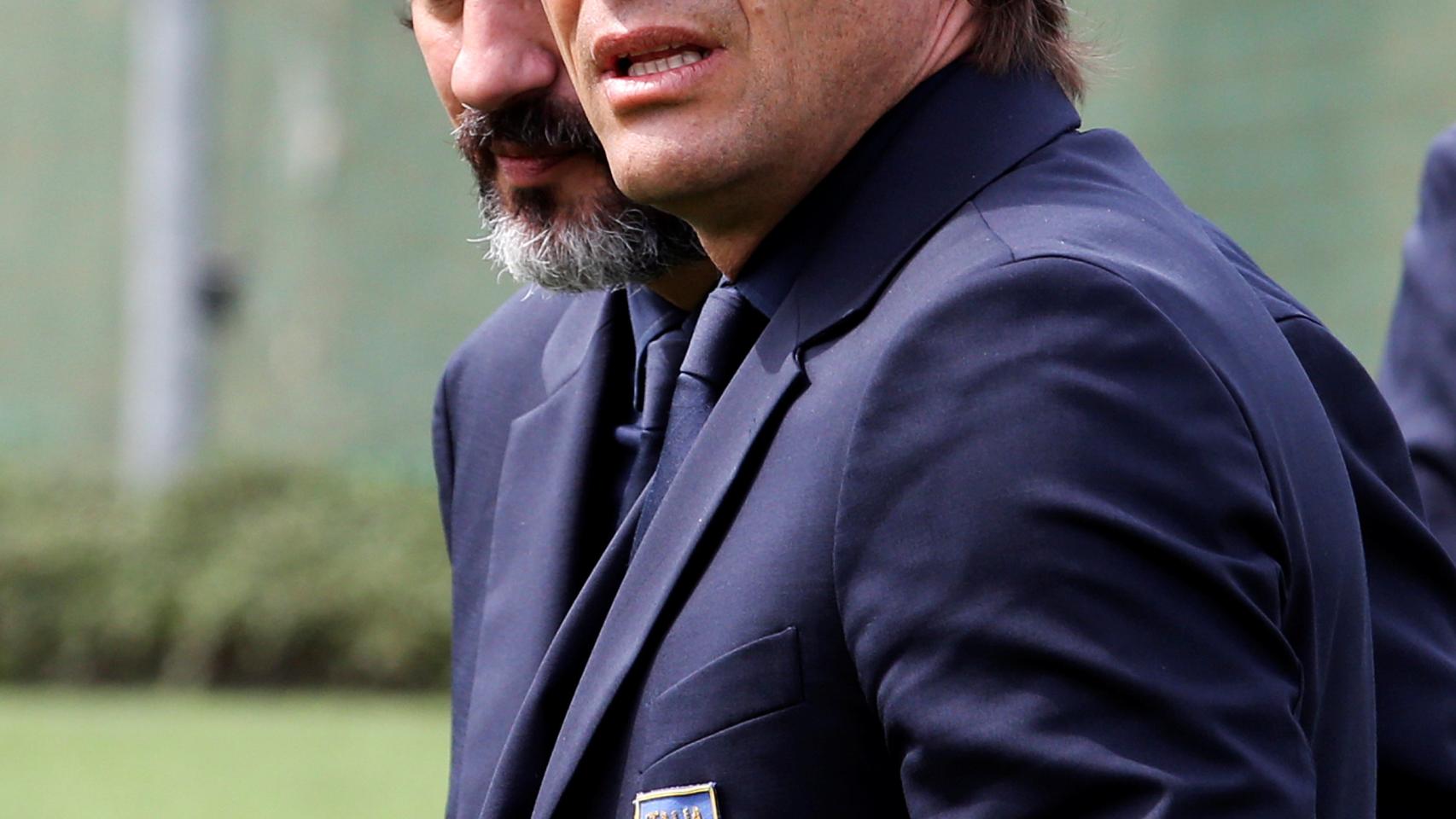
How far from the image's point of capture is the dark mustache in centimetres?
257

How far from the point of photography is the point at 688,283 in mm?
2525

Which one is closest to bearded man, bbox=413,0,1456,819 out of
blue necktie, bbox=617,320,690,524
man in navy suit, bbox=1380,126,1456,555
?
blue necktie, bbox=617,320,690,524

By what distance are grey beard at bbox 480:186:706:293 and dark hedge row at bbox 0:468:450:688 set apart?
7.81 meters

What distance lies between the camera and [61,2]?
41.2 ft

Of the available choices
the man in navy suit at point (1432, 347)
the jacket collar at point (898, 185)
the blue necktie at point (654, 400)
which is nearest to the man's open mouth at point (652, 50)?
the jacket collar at point (898, 185)

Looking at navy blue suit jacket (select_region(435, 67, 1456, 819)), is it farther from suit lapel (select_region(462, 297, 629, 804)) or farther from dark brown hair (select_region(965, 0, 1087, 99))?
suit lapel (select_region(462, 297, 629, 804))

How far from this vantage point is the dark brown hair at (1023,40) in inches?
76.2

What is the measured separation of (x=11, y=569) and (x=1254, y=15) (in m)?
6.91

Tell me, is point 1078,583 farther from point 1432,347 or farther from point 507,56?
point 1432,347

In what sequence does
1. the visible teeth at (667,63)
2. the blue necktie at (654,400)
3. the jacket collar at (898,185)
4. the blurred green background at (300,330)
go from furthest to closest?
the blurred green background at (300,330), the blue necktie at (654,400), the visible teeth at (667,63), the jacket collar at (898,185)

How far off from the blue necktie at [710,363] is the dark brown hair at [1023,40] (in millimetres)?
330

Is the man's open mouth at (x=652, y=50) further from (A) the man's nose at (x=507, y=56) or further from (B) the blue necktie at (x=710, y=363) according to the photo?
(A) the man's nose at (x=507, y=56)

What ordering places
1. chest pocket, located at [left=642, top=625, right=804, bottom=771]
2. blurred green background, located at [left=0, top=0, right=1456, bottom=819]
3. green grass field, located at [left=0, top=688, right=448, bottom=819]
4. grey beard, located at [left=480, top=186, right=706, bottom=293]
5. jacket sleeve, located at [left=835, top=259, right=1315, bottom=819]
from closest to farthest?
jacket sleeve, located at [left=835, top=259, right=1315, bottom=819], chest pocket, located at [left=642, top=625, right=804, bottom=771], grey beard, located at [left=480, top=186, right=706, bottom=293], green grass field, located at [left=0, top=688, right=448, bottom=819], blurred green background, located at [left=0, top=0, right=1456, bottom=819]

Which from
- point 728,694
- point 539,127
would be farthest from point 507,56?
point 728,694
